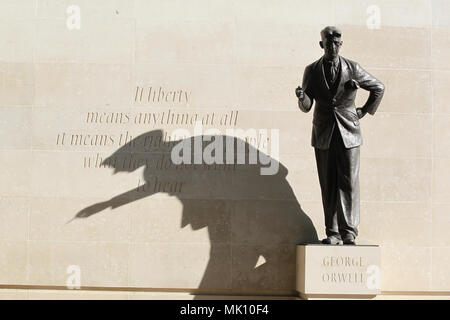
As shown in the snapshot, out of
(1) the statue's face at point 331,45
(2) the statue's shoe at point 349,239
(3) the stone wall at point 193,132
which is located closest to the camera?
(1) the statue's face at point 331,45

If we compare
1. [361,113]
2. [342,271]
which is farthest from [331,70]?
[342,271]

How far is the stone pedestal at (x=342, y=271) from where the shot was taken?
964 centimetres

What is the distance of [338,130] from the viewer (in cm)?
987

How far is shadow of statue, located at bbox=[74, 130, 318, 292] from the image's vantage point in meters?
10.6

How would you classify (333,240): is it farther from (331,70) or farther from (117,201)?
(117,201)

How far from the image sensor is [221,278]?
10539 mm

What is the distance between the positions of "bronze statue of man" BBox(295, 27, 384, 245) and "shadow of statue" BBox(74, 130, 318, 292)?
0.84 m

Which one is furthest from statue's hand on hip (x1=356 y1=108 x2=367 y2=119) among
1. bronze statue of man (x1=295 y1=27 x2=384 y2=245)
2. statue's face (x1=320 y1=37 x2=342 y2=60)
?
statue's face (x1=320 y1=37 x2=342 y2=60)

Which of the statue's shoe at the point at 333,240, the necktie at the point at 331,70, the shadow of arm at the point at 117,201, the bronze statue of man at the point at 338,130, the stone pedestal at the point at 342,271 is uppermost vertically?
the necktie at the point at 331,70

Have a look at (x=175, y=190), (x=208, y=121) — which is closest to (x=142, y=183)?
(x=175, y=190)

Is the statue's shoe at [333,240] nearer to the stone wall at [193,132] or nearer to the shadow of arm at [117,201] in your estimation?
the stone wall at [193,132]

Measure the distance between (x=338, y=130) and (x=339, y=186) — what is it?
0.73 metres

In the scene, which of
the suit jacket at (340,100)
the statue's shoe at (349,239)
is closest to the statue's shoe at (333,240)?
the statue's shoe at (349,239)

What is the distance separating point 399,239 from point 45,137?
5184 millimetres
